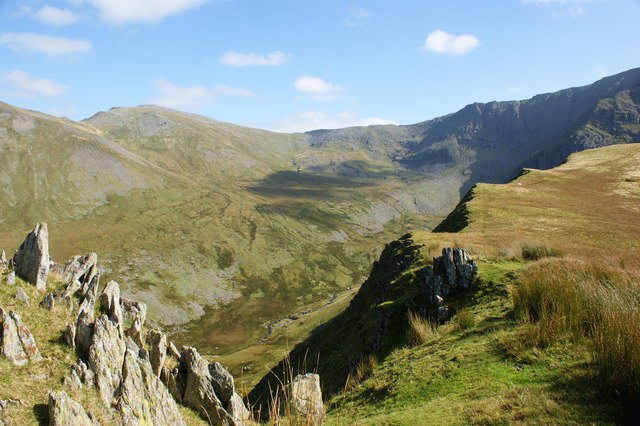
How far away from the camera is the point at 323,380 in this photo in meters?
Result: 30.0

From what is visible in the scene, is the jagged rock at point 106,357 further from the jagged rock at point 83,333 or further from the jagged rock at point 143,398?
the jagged rock at point 83,333

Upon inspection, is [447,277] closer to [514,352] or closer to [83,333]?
[514,352]

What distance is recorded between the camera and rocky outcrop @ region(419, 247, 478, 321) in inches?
751

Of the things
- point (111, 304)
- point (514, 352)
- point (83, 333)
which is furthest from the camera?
point (111, 304)

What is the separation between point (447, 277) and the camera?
20.0 m

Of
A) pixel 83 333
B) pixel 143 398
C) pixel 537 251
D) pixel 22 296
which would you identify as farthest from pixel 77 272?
pixel 537 251

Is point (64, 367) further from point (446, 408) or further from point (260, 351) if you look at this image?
point (260, 351)

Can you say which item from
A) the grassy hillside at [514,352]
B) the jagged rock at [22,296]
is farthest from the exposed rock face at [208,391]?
the jagged rock at [22,296]

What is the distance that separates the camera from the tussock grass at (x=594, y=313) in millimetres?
7465

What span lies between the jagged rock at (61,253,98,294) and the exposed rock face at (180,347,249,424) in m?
6.02

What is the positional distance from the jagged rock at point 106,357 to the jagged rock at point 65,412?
1.08m

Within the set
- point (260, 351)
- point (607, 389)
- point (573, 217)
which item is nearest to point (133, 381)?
point (607, 389)

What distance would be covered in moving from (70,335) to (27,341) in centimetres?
107

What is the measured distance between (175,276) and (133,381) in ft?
638
